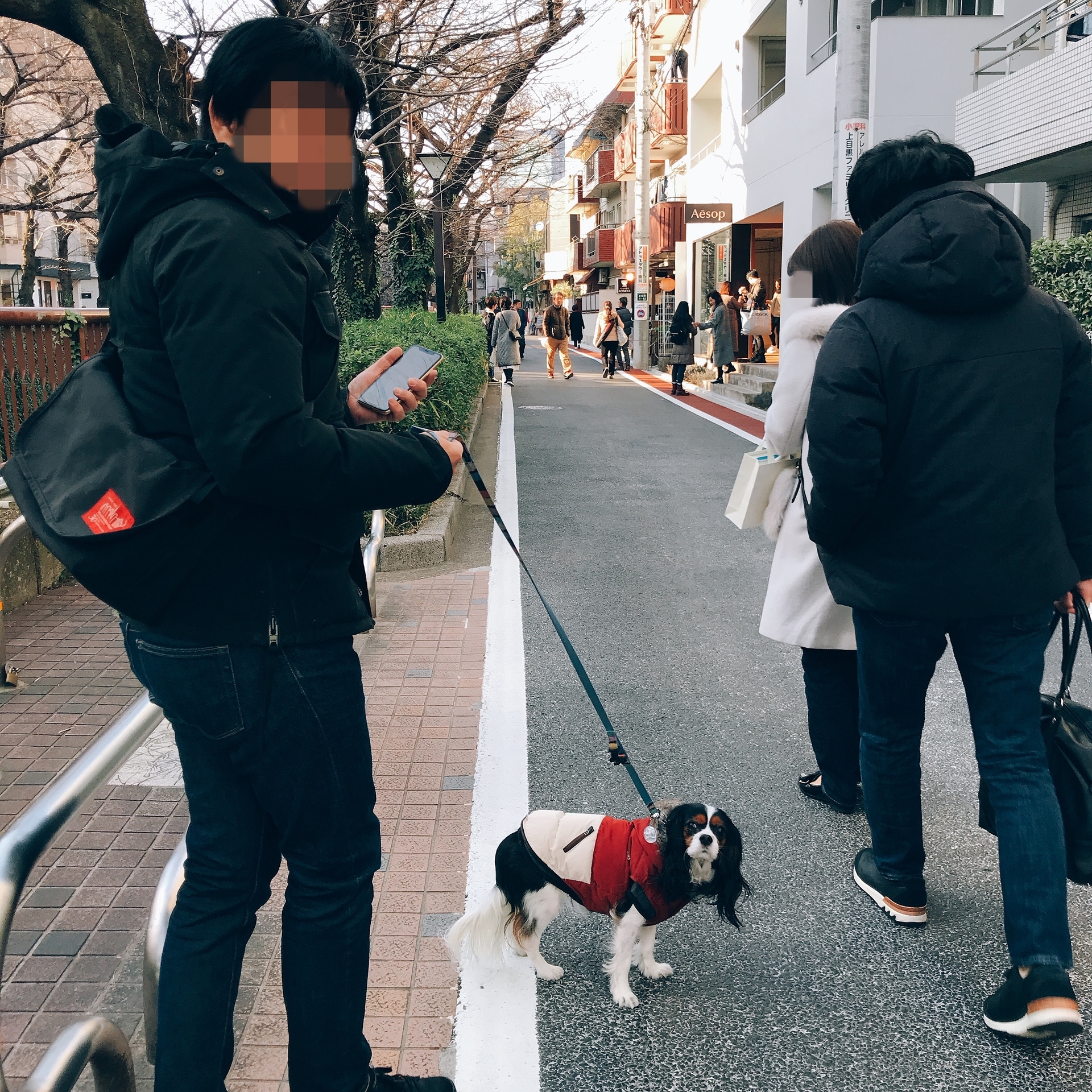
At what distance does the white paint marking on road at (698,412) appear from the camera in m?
14.8

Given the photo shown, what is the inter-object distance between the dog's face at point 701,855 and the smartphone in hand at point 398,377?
129 cm

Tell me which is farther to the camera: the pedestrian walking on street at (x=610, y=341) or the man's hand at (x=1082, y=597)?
the pedestrian walking on street at (x=610, y=341)

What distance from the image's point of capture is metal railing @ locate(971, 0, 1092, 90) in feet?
41.0

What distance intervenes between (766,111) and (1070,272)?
41.9 feet

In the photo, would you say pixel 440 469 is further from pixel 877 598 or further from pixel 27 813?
→ pixel 877 598

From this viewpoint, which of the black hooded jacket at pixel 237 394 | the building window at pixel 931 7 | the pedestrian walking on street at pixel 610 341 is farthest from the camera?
the pedestrian walking on street at pixel 610 341

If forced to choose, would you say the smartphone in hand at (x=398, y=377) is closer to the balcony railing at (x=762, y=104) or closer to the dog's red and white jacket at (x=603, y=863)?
the dog's red and white jacket at (x=603, y=863)

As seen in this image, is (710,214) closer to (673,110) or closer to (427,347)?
(673,110)

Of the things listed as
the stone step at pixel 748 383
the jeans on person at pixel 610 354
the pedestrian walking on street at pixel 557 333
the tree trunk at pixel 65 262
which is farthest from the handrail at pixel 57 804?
the jeans on person at pixel 610 354

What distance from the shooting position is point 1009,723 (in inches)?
102

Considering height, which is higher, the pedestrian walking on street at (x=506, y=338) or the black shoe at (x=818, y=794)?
the pedestrian walking on street at (x=506, y=338)

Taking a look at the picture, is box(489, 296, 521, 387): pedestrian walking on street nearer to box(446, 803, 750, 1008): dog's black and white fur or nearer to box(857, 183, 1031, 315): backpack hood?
box(857, 183, 1031, 315): backpack hood

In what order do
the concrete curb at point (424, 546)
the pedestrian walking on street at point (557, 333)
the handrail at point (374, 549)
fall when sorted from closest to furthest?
the handrail at point (374, 549), the concrete curb at point (424, 546), the pedestrian walking on street at point (557, 333)

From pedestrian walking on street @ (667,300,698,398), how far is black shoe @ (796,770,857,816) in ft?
60.0
